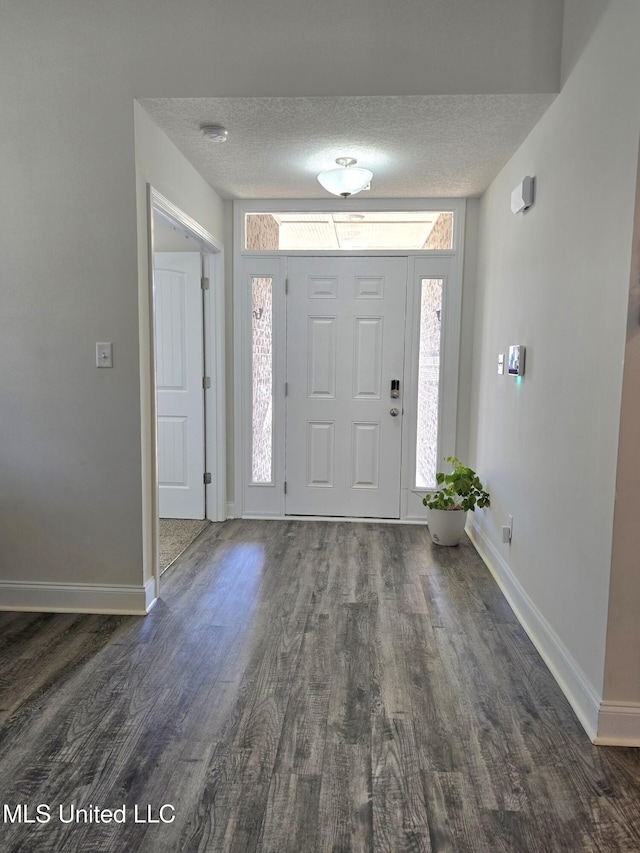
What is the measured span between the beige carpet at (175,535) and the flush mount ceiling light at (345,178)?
2312 millimetres

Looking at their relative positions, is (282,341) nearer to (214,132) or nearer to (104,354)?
(214,132)

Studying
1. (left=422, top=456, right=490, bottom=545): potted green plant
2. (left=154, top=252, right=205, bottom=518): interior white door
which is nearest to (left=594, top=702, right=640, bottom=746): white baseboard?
(left=422, top=456, right=490, bottom=545): potted green plant

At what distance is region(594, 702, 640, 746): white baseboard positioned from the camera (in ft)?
5.78

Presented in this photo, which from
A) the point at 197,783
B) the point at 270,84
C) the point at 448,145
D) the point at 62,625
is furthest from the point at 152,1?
the point at 197,783

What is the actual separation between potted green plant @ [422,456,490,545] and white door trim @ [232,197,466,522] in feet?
1.56

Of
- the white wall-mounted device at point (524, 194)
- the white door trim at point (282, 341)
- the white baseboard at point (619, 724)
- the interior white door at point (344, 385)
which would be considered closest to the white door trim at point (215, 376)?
the white door trim at point (282, 341)

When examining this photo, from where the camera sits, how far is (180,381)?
400 cm

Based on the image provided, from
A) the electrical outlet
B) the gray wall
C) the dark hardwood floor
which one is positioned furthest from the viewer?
the electrical outlet

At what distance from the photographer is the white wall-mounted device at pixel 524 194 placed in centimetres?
265

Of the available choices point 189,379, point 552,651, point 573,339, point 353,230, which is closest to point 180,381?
point 189,379

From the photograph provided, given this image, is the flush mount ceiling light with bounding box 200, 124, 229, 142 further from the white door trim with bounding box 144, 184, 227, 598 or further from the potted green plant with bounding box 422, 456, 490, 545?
the potted green plant with bounding box 422, 456, 490, 545

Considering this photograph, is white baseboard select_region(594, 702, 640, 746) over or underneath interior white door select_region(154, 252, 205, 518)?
underneath

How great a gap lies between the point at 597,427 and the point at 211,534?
269cm

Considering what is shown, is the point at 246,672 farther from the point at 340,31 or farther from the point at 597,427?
the point at 340,31
